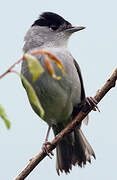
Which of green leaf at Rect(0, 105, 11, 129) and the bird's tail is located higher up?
green leaf at Rect(0, 105, 11, 129)

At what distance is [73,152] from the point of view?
5.63 m

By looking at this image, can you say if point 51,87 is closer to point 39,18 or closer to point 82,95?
point 82,95

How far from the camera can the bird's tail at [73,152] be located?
547 cm

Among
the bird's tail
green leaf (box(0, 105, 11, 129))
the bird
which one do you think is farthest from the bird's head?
green leaf (box(0, 105, 11, 129))

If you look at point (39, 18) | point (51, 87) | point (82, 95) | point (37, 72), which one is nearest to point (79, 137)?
point (82, 95)

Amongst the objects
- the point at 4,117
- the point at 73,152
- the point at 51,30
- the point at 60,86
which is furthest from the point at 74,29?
the point at 4,117

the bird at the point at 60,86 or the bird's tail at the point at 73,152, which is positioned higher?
the bird at the point at 60,86

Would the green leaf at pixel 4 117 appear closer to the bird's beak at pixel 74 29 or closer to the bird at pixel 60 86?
the bird at pixel 60 86

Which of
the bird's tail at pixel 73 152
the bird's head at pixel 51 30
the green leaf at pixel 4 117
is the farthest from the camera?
the bird's tail at pixel 73 152

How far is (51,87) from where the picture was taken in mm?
4789

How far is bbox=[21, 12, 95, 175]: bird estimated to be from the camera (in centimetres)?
480

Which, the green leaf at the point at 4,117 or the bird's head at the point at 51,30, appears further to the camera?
the bird's head at the point at 51,30

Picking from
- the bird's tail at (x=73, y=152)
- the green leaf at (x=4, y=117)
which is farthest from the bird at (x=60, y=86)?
the green leaf at (x=4, y=117)

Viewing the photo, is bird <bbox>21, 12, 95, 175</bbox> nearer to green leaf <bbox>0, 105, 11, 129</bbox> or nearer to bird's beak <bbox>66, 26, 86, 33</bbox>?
bird's beak <bbox>66, 26, 86, 33</bbox>
